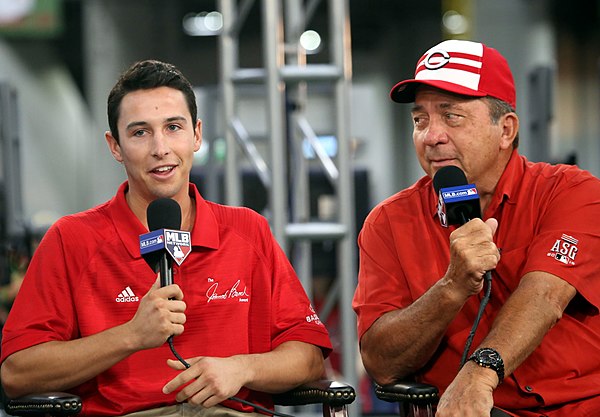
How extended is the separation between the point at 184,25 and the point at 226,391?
1169 cm

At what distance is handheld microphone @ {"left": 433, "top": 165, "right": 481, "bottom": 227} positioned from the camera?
2.33 meters

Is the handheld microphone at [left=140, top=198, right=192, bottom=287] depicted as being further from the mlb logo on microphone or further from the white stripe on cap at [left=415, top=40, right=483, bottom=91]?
the white stripe on cap at [left=415, top=40, right=483, bottom=91]

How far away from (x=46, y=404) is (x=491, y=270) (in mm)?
1174

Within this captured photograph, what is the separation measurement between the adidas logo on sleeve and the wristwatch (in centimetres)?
90

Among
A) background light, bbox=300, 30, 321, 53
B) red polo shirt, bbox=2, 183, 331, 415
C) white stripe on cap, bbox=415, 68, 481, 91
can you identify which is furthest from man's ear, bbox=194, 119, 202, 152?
background light, bbox=300, 30, 321, 53

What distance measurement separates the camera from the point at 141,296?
2627 mm

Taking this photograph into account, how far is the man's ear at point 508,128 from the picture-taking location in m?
2.78

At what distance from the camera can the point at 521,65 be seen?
10.7 metres

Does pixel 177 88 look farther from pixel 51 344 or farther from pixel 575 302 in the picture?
pixel 575 302

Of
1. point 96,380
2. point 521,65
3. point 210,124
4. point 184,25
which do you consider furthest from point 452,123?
point 184,25

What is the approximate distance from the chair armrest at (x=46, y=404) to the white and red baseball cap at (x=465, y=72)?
1.24m

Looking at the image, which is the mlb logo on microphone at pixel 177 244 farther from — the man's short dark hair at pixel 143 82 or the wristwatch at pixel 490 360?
the wristwatch at pixel 490 360

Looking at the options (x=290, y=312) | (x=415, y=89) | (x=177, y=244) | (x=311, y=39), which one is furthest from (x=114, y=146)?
(x=311, y=39)

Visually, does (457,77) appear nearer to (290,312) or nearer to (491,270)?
(491,270)
